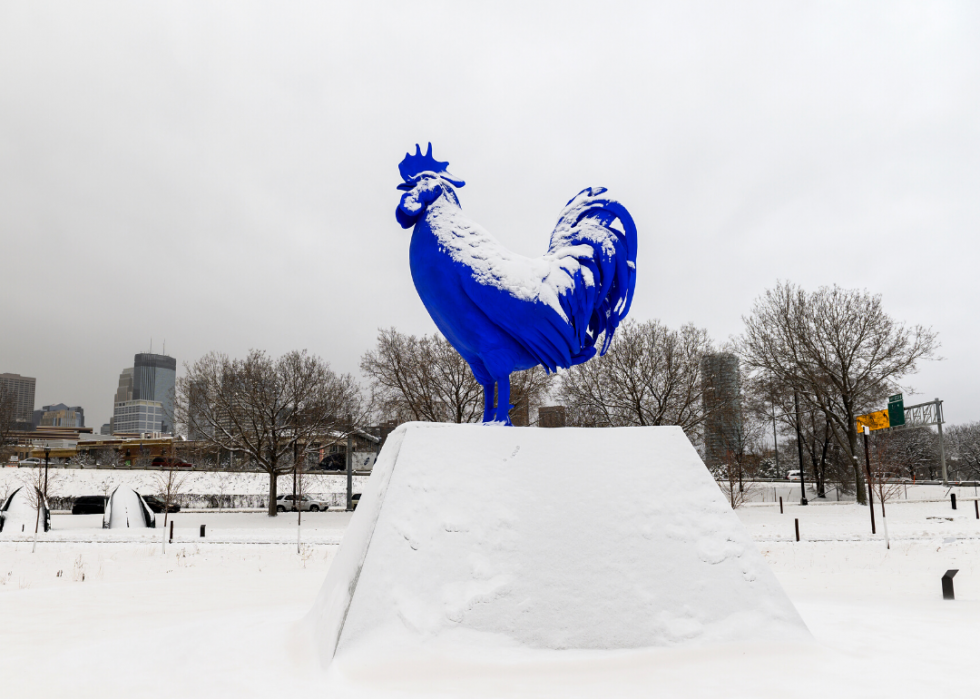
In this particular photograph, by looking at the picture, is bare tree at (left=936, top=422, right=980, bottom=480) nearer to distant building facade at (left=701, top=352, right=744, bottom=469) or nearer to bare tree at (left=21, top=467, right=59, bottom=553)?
distant building facade at (left=701, top=352, right=744, bottom=469)

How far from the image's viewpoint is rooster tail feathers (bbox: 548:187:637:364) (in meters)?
6.80

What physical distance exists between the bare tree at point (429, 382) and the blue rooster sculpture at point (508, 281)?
19399 millimetres

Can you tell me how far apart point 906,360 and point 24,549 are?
1336 inches

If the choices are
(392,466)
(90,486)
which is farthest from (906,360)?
(90,486)

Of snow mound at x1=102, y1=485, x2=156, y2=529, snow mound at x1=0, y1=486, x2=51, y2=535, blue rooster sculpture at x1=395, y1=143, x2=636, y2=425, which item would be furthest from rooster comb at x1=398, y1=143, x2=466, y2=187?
snow mound at x1=102, y1=485, x2=156, y2=529

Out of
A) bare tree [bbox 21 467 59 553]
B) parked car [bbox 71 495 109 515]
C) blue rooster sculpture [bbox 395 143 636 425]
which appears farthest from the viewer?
parked car [bbox 71 495 109 515]

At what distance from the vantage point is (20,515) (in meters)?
22.9

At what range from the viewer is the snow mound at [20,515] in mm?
20984

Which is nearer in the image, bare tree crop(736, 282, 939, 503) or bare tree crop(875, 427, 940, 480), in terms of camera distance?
bare tree crop(736, 282, 939, 503)

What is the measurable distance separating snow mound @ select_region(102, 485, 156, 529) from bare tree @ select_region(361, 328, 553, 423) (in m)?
9.76

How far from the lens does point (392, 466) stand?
5633mm

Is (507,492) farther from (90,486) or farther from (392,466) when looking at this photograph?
(90,486)

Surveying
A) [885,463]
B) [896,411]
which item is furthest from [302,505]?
[885,463]

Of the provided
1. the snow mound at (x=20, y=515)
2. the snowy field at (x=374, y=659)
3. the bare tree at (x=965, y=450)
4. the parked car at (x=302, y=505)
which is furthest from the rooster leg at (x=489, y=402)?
the bare tree at (x=965, y=450)
